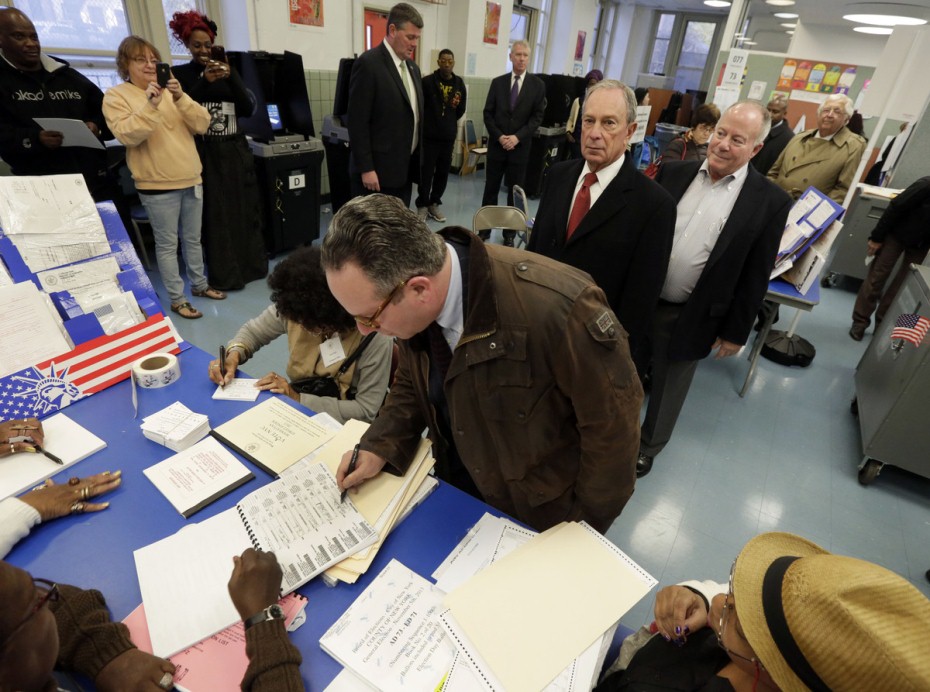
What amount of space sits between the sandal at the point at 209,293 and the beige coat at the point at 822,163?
4.31 m

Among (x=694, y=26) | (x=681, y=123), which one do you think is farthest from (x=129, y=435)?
(x=694, y=26)

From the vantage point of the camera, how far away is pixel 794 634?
803 millimetres

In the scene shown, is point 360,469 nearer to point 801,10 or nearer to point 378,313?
point 378,313

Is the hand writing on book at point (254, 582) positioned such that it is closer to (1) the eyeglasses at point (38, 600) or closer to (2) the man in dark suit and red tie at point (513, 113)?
(1) the eyeglasses at point (38, 600)

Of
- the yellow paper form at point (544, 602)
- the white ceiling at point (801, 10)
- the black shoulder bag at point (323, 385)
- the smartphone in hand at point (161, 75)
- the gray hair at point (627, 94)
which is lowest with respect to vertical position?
the black shoulder bag at point (323, 385)

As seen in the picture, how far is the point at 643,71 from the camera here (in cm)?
1377

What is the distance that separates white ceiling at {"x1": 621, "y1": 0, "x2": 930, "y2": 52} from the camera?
19.6ft

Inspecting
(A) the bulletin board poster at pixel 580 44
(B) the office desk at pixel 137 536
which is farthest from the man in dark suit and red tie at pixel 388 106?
(A) the bulletin board poster at pixel 580 44

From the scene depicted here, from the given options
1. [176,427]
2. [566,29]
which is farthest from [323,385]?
[566,29]

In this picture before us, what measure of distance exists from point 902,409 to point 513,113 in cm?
457

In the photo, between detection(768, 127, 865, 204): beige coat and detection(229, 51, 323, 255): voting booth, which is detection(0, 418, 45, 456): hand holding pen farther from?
detection(768, 127, 865, 204): beige coat

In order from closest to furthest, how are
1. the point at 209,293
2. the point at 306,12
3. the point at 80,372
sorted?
1. the point at 80,372
2. the point at 209,293
3. the point at 306,12

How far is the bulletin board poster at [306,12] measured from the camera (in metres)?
4.91

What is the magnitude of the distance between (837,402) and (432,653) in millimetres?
3514
